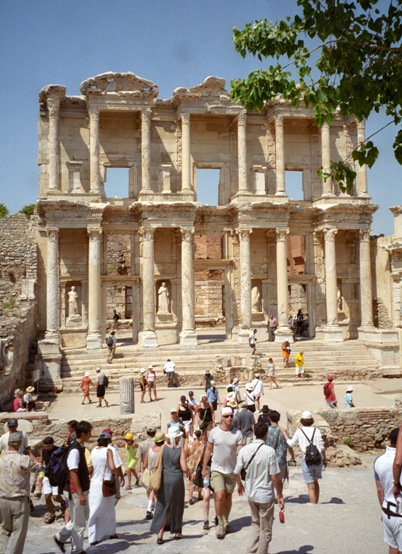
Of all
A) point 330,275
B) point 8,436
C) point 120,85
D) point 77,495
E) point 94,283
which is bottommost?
point 77,495

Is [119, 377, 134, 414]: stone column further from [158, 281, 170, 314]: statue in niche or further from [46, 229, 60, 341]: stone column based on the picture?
[158, 281, 170, 314]: statue in niche

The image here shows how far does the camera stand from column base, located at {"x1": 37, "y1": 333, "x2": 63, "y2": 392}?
21156 mm

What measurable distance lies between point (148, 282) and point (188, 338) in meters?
3.13

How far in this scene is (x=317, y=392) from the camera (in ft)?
64.5

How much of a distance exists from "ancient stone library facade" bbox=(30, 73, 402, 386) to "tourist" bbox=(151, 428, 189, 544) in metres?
17.2

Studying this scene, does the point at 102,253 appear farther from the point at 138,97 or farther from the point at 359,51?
the point at 359,51

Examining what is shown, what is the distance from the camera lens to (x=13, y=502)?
605 cm

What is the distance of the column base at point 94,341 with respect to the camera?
78.8ft

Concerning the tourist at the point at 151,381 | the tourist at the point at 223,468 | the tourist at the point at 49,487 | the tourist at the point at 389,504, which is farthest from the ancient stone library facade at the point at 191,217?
the tourist at the point at 389,504

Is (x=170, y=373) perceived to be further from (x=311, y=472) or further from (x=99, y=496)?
(x=99, y=496)

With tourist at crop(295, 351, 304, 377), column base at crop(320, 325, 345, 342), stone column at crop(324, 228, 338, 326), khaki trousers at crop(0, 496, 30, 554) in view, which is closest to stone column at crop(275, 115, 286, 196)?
stone column at crop(324, 228, 338, 326)

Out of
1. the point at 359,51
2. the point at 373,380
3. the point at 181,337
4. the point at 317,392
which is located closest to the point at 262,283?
the point at 181,337

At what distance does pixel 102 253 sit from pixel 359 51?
1947 centimetres

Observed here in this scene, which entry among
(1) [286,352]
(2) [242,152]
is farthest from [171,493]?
(2) [242,152]
